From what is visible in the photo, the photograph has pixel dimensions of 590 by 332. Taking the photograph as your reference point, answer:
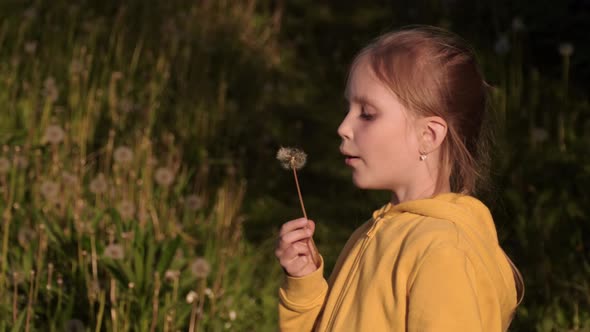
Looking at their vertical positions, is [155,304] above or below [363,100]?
below

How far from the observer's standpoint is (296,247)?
6.91 feet

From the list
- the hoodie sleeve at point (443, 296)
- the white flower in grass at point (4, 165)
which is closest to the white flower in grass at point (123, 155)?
the white flower in grass at point (4, 165)

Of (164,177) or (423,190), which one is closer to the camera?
(423,190)

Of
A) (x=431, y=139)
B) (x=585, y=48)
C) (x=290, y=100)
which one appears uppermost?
(x=431, y=139)

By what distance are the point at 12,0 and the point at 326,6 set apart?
310 cm

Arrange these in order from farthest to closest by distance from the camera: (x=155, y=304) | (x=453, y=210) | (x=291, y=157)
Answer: (x=155, y=304) → (x=291, y=157) → (x=453, y=210)

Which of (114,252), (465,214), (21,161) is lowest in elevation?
(114,252)

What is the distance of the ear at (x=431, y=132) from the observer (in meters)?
2.06

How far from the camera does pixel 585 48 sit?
5.33m

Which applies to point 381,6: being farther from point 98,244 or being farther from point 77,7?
point 98,244

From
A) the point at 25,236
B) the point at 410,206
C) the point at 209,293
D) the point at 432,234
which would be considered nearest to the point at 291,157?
the point at 410,206

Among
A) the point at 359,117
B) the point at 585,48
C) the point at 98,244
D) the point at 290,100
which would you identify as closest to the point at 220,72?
the point at 290,100

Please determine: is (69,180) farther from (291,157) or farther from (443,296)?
(443,296)

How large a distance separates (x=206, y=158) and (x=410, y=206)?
2833mm
